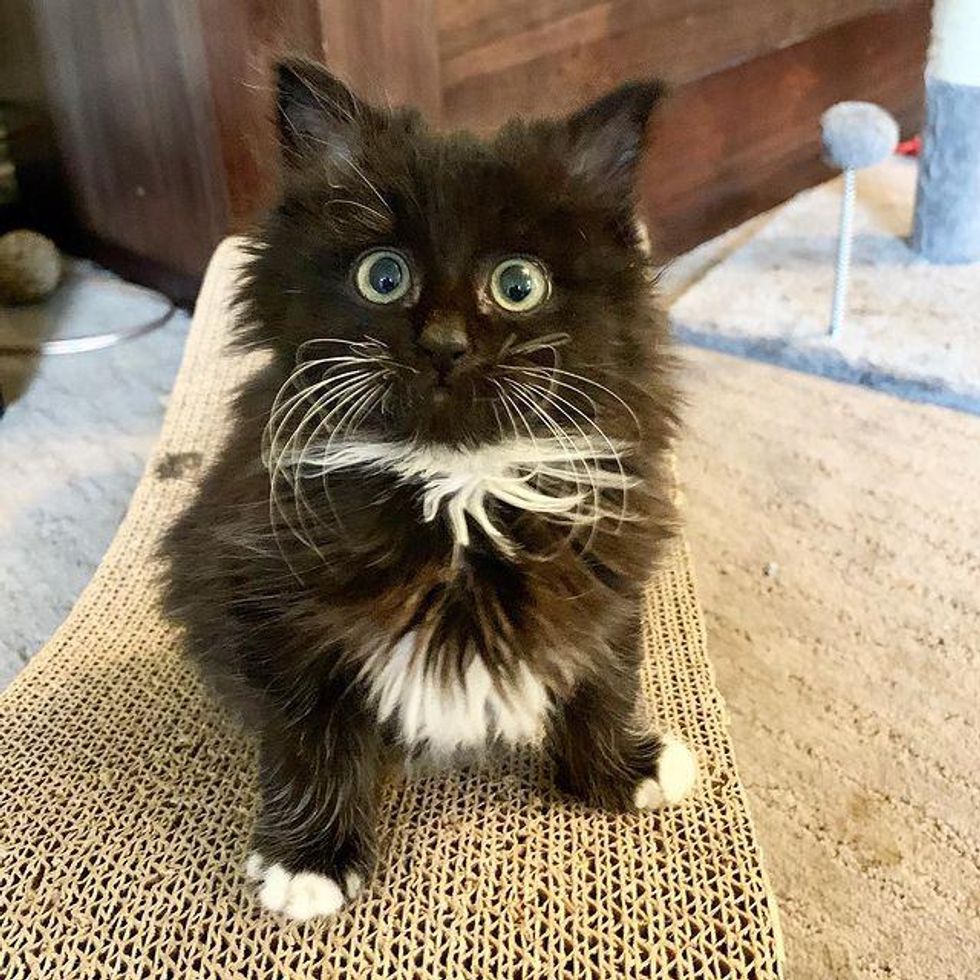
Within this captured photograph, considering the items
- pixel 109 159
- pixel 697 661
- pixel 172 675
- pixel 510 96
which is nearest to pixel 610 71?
pixel 510 96

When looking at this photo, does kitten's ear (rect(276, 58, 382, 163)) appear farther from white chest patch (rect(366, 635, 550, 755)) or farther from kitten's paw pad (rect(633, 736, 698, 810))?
Answer: kitten's paw pad (rect(633, 736, 698, 810))

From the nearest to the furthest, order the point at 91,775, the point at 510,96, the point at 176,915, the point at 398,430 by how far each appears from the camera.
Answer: the point at 398,430 → the point at 176,915 → the point at 91,775 → the point at 510,96

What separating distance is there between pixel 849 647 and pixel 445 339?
3.16ft

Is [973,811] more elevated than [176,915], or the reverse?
[176,915]

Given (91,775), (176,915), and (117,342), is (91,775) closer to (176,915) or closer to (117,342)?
(176,915)

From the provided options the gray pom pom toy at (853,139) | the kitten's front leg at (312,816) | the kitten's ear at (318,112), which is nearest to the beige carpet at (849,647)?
the gray pom pom toy at (853,139)

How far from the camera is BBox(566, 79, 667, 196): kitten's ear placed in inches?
32.8

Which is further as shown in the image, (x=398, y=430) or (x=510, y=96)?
(x=510, y=96)

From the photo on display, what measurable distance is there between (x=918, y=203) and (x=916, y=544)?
1040 mm

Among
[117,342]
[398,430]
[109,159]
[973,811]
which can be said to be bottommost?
[973,811]

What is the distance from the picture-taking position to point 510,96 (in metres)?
2.04

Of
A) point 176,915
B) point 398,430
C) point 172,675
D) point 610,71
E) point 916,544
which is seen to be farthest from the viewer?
point 610,71

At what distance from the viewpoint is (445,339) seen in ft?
2.39

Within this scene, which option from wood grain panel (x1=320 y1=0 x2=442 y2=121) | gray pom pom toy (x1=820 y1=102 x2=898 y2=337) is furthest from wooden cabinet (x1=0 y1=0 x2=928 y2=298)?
gray pom pom toy (x1=820 y1=102 x2=898 y2=337)
